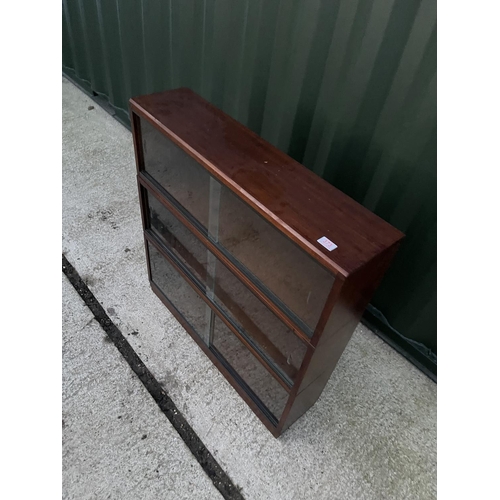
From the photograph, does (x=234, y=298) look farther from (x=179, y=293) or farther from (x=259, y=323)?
(x=179, y=293)

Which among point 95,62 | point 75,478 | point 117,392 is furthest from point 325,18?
point 95,62

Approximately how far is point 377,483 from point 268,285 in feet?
3.67

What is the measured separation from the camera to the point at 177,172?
157 centimetres

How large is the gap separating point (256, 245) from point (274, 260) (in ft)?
0.29

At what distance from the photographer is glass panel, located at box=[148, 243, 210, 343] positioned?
1.95 m

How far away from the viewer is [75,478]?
5.26 feet

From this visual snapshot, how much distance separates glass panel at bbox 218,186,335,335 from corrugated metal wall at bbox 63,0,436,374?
2.64 ft

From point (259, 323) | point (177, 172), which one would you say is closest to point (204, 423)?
point (259, 323)

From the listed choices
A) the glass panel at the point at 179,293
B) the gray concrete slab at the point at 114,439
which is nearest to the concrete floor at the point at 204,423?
the gray concrete slab at the point at 114,439

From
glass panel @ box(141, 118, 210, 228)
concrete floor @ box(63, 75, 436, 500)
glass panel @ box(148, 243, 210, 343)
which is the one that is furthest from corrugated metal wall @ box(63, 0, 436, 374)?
glass panel @ box(148, 243, 210, 343)

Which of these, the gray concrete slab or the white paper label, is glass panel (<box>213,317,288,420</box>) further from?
the white paper label

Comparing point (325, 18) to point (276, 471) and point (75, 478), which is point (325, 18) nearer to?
point (276, 471)

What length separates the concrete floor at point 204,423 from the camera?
1.65 meters

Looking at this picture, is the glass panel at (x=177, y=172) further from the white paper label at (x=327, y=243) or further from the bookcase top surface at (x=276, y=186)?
the white paper label at (x=327, y=243)
